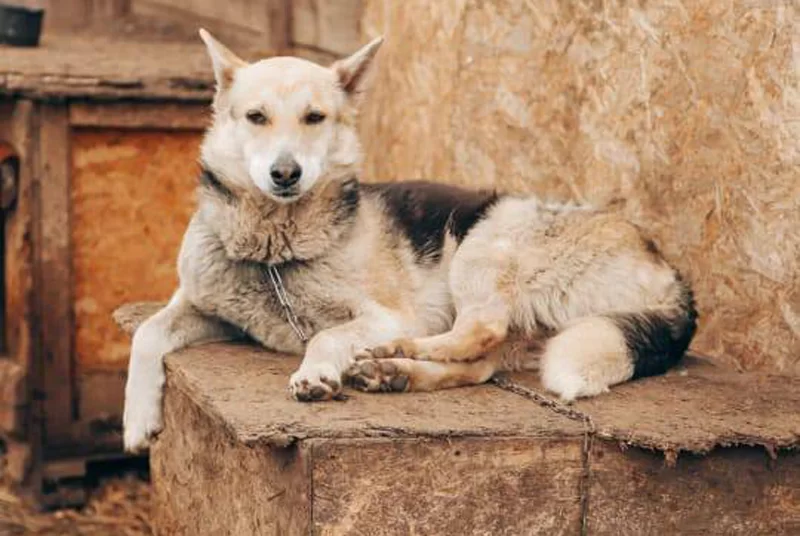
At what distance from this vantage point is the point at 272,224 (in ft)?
13.4

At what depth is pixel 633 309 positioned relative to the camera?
4.02 m

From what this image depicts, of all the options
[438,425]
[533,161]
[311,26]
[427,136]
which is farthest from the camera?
[311,26]

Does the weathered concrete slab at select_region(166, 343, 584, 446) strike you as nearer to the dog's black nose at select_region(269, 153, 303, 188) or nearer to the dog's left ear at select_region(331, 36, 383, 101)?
the dog's black nose at select_region(269, 153, 303, 188)

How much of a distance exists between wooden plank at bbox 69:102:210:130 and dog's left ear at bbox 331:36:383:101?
232cm

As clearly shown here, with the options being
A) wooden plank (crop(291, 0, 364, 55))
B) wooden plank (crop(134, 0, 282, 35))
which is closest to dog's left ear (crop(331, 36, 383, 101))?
wooden plank (crop(291, 0, 364, 55))

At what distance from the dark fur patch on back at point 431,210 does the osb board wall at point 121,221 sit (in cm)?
239

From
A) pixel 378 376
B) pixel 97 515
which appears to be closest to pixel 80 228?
pixel 97 515

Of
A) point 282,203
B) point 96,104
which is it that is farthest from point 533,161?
point 96,104

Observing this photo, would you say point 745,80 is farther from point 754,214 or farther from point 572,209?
point 572,209

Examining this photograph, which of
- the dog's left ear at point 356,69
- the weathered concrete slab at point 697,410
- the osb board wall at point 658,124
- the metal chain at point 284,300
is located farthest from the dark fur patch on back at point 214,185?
the osb board wall at point 658,124

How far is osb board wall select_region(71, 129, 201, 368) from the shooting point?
660 cm

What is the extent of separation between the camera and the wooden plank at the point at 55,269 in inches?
254

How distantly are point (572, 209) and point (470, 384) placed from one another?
2.62 ft

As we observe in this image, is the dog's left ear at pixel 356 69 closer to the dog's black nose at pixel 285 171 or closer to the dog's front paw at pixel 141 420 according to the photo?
the dog's black nose at pixel 285 171
